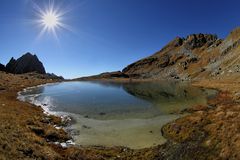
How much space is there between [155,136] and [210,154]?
11015 mm

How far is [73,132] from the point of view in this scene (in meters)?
35.8

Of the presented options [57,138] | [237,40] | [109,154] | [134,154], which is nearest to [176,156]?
[134,154]

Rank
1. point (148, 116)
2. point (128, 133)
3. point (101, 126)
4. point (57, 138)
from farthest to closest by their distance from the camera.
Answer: point (148, 116)
point (101, 126)
point (128, 133)
point (57, 138)

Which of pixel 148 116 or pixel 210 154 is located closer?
pixel 210 154

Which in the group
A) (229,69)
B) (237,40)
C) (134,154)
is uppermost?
(237,40)

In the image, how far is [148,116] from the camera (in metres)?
46.8

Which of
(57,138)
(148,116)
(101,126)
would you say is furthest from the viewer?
(148,116)

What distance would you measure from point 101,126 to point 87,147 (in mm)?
11113

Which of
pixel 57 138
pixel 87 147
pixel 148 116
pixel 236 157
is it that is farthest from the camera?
pixel 148 116

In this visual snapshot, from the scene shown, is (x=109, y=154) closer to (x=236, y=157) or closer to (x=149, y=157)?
(x=149, y=157)

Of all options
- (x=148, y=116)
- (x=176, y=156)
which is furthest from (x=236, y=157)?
(x=148, y=116)

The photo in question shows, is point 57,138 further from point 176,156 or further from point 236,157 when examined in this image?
point 236,157

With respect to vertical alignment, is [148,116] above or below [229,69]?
below

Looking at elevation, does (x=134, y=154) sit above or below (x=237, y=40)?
below
